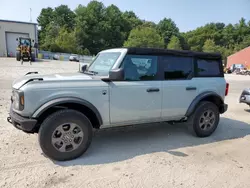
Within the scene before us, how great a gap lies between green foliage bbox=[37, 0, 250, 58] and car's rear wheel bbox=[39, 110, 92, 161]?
54150 mm

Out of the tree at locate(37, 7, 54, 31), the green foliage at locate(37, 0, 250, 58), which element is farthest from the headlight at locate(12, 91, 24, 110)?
the tree at locate(37, 7, 54, 31)

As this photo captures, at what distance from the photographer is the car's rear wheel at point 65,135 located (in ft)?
11.2

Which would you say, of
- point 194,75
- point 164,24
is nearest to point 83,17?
point 164,24

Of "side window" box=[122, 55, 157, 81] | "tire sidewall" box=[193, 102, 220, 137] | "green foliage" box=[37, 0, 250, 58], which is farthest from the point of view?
"green foliage" box=[37, 0, 250, 58]

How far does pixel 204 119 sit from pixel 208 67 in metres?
1.17

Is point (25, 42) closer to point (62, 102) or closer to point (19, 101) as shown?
point (19, 101)

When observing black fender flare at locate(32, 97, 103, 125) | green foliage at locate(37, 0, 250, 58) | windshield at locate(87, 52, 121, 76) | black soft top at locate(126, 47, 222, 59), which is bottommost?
black fender flare at locate(32, 97, 103, 125)

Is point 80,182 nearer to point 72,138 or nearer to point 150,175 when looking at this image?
point 72,138

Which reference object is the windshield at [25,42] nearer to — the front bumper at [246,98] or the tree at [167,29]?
the front bumper at [246,98]

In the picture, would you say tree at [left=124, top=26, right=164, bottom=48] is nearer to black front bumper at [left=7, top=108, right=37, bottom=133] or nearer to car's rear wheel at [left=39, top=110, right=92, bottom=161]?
car's rear wheel at [left=39, top=110, right=92, bottom=161]

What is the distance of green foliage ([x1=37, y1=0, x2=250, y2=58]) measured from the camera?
62688mm

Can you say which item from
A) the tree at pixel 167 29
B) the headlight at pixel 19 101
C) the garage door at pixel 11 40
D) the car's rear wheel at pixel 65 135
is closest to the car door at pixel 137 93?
the car's rear wheel at pixel 65 135

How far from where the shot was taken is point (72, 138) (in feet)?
11.9

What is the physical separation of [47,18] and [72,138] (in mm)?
85616
